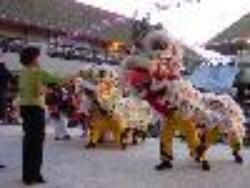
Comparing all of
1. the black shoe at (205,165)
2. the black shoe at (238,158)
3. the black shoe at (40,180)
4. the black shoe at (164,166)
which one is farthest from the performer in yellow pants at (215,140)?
the black shoe at (40,180)

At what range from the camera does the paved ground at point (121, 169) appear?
9969 mm

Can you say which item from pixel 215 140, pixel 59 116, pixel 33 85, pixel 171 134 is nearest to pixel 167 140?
pixel 171 134

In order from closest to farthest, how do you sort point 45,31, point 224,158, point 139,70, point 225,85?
point 139,70
point 224,158
point 225,85
point 45,31

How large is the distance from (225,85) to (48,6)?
685 inches

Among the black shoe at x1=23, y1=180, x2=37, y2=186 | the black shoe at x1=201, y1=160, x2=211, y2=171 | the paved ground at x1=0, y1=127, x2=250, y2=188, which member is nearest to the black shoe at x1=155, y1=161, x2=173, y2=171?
the paved ground at x1=0, y1=127, x2=250, y2=188

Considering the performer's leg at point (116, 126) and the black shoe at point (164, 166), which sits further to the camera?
the performer's leg at point (116, 126)

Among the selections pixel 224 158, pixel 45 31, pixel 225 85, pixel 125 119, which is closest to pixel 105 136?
pixel 125 119

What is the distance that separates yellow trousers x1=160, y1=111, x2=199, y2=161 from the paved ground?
26 cm

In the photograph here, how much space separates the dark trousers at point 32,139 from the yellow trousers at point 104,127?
140 inches

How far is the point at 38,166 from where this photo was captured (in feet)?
33.1

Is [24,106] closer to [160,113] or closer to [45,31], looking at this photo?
[160,113]

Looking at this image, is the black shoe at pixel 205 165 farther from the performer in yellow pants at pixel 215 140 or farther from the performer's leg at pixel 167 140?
the performer's leg at pixel 167 140

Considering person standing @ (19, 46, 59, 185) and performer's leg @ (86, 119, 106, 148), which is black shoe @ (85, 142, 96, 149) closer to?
performer's leg @ (86, 119, 106, 148)

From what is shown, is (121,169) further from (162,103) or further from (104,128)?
(104,128)
